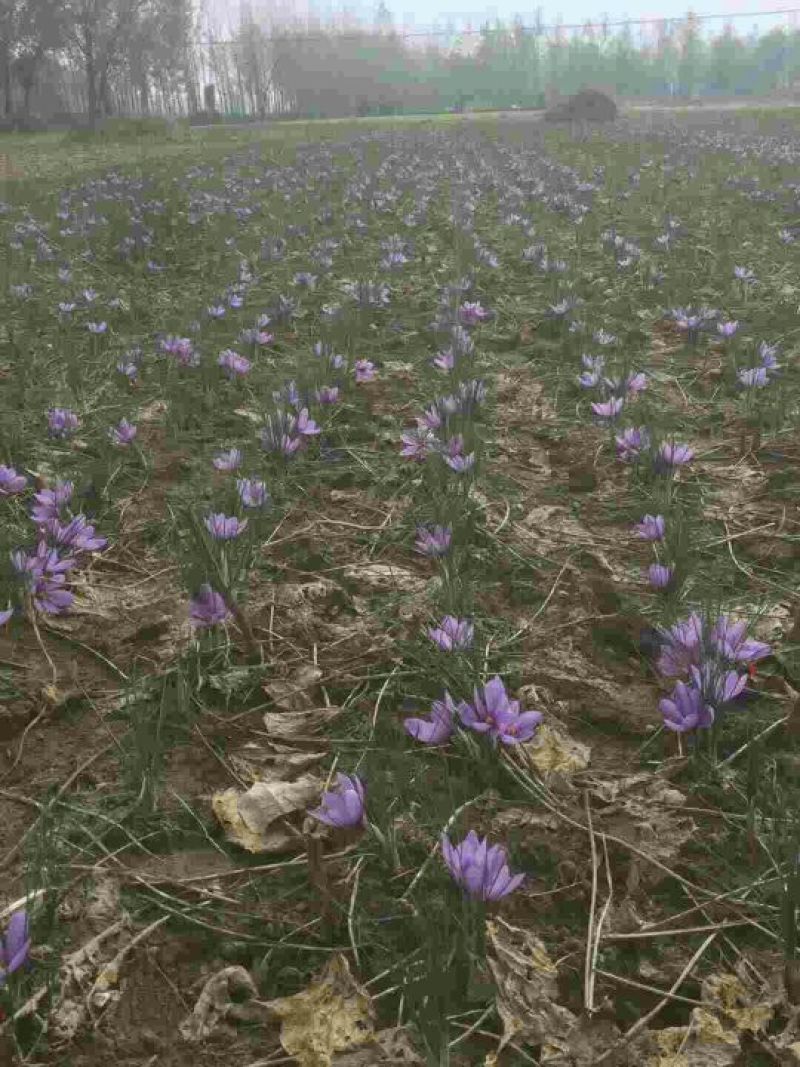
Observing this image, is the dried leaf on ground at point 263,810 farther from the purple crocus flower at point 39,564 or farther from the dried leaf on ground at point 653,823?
the purple crocus flower at point 39,564

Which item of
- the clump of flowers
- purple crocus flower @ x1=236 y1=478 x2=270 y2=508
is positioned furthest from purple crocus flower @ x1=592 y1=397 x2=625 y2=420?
the clump of flowers

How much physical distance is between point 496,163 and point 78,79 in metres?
72.8

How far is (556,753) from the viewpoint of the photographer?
1.57 metres

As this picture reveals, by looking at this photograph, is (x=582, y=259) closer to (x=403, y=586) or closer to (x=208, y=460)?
(x=208, y=460)

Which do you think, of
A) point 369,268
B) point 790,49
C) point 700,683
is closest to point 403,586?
point 700,683

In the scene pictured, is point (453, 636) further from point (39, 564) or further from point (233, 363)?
point (233, 363)

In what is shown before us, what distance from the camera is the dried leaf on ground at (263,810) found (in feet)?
4.64

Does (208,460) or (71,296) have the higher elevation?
(71,296)

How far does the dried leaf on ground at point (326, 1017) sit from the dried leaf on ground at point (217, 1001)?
0.05 meters

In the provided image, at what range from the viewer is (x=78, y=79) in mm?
72625

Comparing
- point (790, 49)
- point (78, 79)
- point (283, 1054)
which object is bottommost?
point (283, 1054)

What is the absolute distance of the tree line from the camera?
3847 cm

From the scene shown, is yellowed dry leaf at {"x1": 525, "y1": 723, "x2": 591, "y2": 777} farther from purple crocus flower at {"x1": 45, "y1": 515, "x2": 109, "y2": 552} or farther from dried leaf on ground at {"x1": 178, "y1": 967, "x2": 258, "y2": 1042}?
purple crocus flower at {"x1": 45, "y1": 515, "x2": 109, "y2": 552}

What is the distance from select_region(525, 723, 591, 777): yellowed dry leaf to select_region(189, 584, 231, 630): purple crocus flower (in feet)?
2.27
